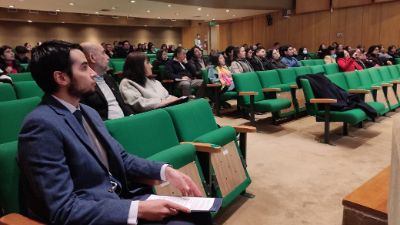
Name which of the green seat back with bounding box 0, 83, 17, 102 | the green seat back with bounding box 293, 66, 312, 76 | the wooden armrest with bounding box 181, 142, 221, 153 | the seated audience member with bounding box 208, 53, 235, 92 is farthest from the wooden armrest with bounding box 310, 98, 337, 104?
the green seat back with bounding box 0, 83, 17, 102

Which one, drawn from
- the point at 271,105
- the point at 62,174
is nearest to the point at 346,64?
the point at 271,105

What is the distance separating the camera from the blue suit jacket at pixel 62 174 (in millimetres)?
1188

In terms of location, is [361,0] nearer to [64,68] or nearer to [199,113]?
[199,113]

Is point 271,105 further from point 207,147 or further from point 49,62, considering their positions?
point 49,62

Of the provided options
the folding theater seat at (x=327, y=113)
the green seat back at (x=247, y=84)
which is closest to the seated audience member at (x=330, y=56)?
the green seat back at (x=247, y=84)

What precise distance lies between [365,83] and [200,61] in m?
3.42

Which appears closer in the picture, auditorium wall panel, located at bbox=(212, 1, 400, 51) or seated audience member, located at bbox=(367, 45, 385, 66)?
seated audience member, located at bbox=(367, 45, 385, 66)

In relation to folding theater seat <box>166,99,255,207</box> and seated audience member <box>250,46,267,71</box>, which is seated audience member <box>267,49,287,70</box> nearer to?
seated audience member <box>250,46,267,71</box>

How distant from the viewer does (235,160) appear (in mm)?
2539

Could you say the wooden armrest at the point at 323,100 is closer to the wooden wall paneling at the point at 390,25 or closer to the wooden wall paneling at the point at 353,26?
the wooden wall paneling at the point at 390,25

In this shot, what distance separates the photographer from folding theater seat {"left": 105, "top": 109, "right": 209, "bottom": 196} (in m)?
1.87

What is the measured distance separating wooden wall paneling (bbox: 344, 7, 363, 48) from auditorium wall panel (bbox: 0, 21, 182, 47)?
38.8 ft

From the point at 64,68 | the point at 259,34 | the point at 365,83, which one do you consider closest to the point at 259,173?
the point at 64,68

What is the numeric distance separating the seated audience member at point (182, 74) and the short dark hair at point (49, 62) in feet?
15.2
